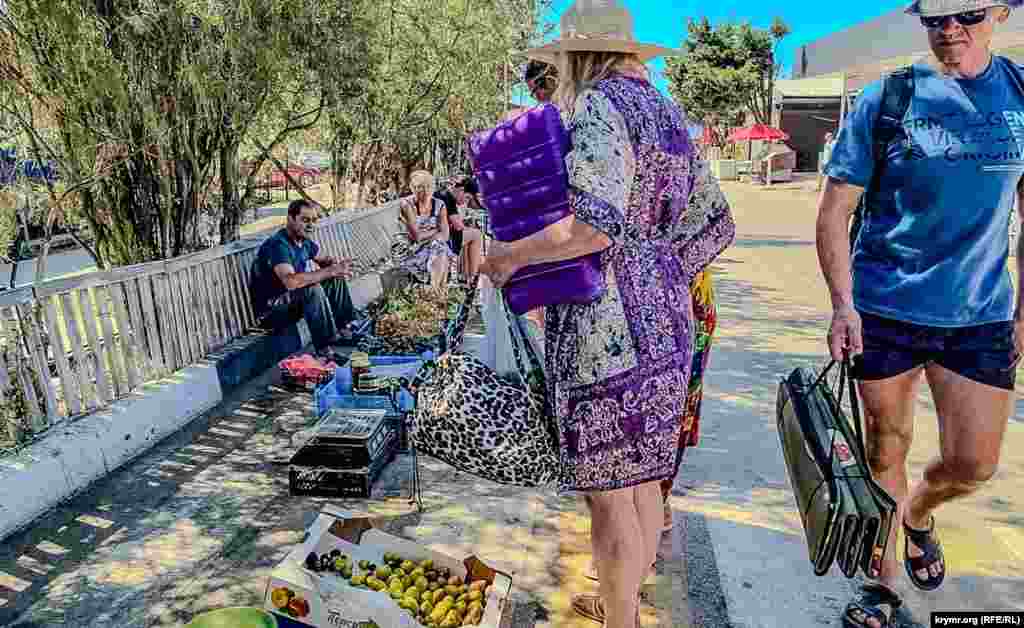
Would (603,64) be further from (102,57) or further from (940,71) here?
(102,57)

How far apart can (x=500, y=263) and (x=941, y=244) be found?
1.44m

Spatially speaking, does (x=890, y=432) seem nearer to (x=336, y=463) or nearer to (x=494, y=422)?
(x=494, y=422)

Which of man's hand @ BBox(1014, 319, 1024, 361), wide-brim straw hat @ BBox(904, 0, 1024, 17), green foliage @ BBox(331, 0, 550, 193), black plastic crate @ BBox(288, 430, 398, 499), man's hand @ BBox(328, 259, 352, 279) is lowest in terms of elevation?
black plastic crate @ BBox(288, 430, 398, 499)

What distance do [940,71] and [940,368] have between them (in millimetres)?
970

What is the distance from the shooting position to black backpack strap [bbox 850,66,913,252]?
2.52m

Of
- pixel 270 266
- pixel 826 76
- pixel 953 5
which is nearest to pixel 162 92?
pixel 270 266

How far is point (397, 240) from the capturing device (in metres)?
9.50

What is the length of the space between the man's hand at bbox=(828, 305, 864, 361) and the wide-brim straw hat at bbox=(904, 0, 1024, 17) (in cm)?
93

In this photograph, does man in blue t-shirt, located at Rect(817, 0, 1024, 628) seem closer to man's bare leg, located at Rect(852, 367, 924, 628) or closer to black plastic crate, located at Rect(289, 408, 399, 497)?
man's bare leg, located at Rect(852, 367, 924, 628)

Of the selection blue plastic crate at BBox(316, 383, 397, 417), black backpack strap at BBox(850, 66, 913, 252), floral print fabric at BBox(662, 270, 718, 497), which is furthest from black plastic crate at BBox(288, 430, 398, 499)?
black backpack strap at BBox(850, 66, 913, 252)

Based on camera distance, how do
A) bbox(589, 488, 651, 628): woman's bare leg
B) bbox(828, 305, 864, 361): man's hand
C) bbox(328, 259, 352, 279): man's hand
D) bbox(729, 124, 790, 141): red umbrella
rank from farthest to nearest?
1. bbox(729, 124, 790, 141): red umbrella
2. bbox(328, 259, 352, 279): man's hand
3. bbox(828, 305, 864, 361): man's hand
4. bbox(589, 488, 651, 628): woman's bare leg

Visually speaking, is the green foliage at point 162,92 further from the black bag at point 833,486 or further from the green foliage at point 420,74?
the black bag at point 833,486

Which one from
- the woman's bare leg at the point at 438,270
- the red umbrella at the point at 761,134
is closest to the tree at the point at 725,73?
the red umbrella at the point at 761,134

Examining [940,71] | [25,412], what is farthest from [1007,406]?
[25,412]
